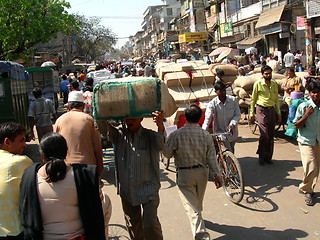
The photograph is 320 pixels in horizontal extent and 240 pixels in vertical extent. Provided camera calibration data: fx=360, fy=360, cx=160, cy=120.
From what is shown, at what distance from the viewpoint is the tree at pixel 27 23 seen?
15863 millimetres

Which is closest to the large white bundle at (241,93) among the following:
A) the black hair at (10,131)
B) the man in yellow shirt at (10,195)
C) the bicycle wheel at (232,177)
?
the bicycle wheel at (232,177)

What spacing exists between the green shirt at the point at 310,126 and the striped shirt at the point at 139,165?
239 centimetres

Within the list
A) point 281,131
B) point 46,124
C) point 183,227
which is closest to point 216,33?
point 281,131

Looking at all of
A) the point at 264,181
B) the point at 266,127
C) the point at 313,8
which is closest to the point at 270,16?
the point at 313,8

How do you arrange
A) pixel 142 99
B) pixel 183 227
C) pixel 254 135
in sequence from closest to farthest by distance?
pixel 142 99 < pixel 183 227 < pixel 254 135

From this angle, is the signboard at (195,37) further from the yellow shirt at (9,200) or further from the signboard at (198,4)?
the yellow shirt at (9,200)

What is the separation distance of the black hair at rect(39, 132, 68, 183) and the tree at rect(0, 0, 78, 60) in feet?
48.0

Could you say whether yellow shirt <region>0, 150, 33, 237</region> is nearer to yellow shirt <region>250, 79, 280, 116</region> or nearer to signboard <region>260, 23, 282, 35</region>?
yellow shirt <region>250, 79, 280, 116</region>

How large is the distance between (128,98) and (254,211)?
8.86ft

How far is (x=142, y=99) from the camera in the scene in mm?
3242

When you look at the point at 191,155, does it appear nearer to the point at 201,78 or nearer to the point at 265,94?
the point at 265,94

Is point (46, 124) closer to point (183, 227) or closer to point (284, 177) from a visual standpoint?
point (183, 227)

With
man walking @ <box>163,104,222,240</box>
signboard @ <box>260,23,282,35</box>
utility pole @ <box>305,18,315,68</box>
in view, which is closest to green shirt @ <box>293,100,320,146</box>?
man walking @ <box>163,104,222,240</box>

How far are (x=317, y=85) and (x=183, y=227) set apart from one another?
2560mm
